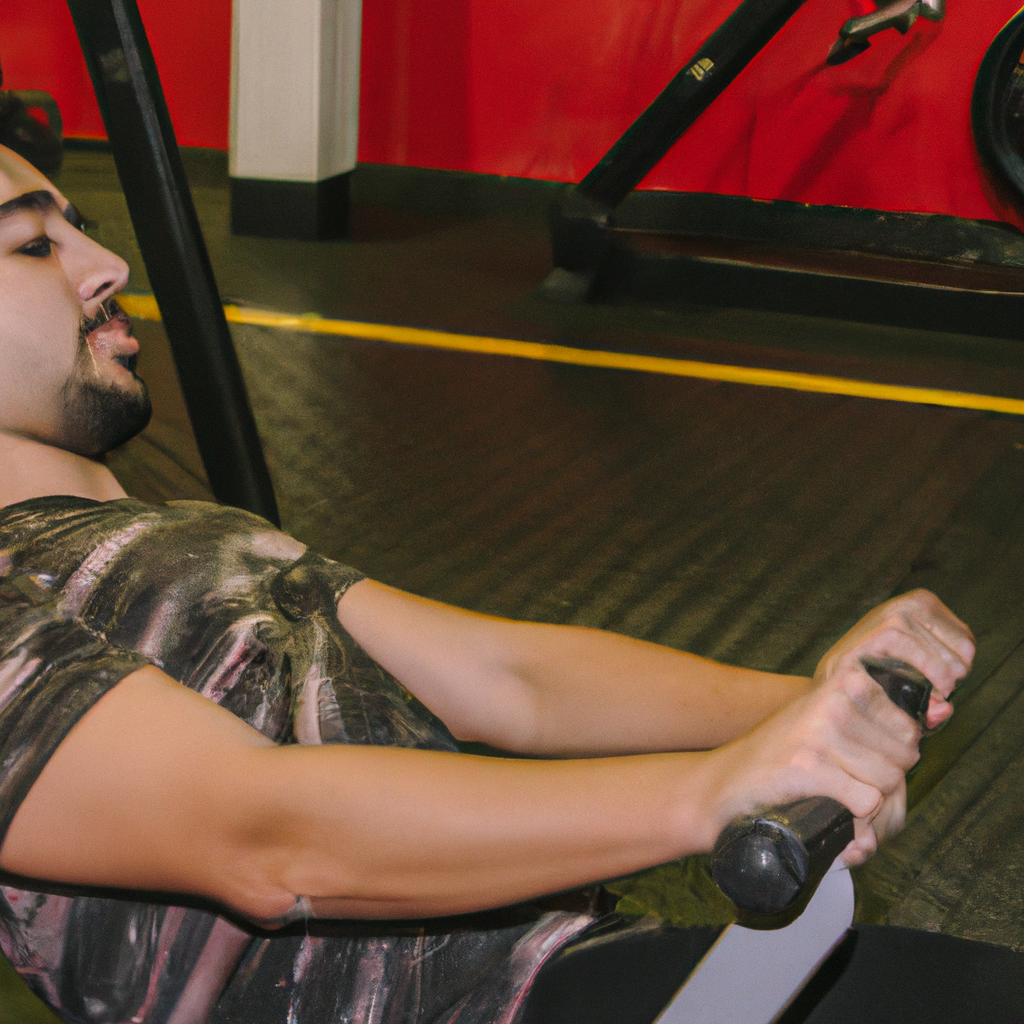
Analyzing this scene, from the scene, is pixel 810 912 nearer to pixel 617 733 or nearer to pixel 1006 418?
pixel 617 733

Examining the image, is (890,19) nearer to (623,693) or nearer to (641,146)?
(641,146)

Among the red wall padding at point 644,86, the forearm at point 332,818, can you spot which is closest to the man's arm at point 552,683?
the forearm at point 332,818

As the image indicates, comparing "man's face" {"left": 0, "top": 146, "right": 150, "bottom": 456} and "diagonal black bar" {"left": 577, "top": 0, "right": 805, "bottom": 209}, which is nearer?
"man's face" {"left": 0, "top": 146, "right": 150, "bottom": 456}

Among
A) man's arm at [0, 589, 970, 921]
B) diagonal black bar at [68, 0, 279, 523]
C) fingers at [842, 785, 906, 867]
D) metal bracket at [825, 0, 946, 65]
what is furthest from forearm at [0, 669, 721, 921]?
metal bracket at [825, 0, 946, 65]

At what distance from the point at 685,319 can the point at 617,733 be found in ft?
4.26

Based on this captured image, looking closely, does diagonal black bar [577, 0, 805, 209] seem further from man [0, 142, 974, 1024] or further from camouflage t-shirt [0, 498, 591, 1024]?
camouflage t-shirt [0, 498, 591, 1024]

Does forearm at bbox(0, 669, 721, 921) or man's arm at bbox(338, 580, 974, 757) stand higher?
forearm at bbox(0, 669, 721, 921)

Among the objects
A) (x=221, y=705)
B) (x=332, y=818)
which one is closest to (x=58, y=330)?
(x=221, y=705)

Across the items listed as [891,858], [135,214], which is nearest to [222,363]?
[135,214]

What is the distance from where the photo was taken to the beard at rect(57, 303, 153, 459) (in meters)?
0.71

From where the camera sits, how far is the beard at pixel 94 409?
714 mm

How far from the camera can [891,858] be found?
111cm

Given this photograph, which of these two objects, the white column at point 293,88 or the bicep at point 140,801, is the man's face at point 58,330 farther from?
the white column at point 293,88

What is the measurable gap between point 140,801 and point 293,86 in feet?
4.83
